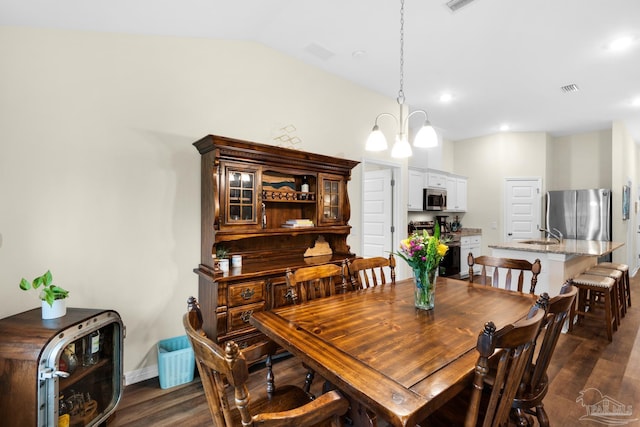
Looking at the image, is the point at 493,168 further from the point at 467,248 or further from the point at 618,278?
the point at 618,278

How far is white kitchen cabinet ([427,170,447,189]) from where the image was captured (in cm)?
572

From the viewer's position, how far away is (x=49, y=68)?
7.18 feet

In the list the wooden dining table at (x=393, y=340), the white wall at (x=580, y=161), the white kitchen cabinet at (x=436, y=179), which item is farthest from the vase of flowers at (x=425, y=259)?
the white wall at (x=580, y=161)

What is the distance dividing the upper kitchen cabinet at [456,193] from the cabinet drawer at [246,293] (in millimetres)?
4893

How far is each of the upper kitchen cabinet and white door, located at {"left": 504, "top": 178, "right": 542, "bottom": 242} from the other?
0.80 metres

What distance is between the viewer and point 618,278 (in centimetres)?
375

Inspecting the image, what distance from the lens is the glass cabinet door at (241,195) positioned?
8.55 ft

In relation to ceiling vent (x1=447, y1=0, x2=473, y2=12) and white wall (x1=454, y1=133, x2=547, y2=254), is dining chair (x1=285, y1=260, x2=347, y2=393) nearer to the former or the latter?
ceiling vent (x1=447, y1=0, x2=473, y2=12)

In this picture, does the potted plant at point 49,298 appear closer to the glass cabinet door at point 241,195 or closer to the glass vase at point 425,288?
the glass cabinet door at point 241,195

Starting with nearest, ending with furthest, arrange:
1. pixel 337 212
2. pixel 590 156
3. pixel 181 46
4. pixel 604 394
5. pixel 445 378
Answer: pixel 445 378 → pixel 604 394 → pixel 181 46 → pixel 337 212 → pixel 590 156

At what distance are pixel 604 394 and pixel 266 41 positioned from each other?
4.18 metres

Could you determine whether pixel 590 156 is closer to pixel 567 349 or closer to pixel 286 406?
pixel 567 349

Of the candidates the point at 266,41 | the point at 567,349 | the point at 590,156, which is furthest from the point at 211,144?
the point at 590,156

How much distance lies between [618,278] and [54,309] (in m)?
5.53
